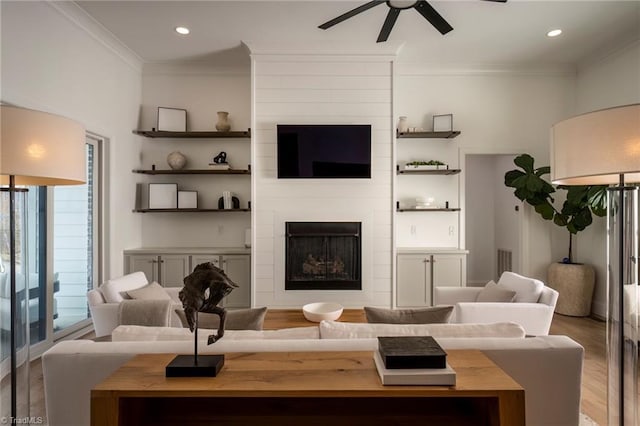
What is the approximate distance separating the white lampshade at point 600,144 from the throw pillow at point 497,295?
1.50 meters

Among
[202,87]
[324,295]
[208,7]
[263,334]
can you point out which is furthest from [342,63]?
[263,334]

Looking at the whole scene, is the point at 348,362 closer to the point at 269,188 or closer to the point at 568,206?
the point at 269,188

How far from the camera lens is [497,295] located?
2828 mm

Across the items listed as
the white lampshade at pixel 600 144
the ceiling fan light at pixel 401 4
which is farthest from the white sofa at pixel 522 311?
the ceiling fan light at pixel 401 4

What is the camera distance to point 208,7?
3.40 m

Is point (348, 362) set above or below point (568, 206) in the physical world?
below

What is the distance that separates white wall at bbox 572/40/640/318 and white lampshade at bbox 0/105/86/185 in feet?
15.9

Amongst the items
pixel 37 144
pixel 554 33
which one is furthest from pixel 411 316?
pixel 554 33

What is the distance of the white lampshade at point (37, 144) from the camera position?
4.81 ft

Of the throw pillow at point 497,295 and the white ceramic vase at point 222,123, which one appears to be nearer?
the throw pillow at point 497,295

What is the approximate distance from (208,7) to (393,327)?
3336 millimetres

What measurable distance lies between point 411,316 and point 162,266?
3.54 meters

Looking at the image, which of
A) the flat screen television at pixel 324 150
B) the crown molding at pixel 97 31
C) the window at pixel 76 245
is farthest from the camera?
the flat screen television at pixel 324 150

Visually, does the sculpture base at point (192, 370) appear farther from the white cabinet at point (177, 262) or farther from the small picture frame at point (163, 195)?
the small picture frame at point (163, 195)
